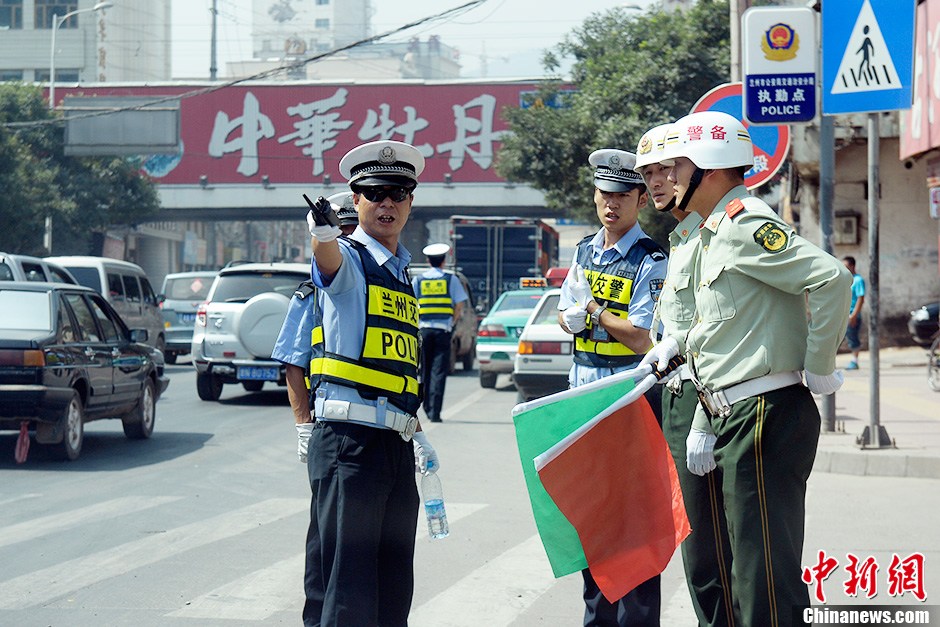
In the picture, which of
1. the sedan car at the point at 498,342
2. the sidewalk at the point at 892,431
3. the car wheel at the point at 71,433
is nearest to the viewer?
the sidewalk at the point at 892,431

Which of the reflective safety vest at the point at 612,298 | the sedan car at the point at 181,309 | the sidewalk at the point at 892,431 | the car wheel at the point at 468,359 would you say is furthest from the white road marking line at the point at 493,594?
the sedan car at the point at 181,309

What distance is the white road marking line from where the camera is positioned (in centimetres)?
595

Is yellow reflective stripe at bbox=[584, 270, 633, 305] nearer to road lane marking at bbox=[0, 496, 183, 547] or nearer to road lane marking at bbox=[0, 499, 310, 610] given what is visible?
road lane marking at bbox=[0, 499, 310, 610]

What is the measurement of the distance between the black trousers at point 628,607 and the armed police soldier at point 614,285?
43cm

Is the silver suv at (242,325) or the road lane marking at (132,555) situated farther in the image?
the silver suv at (242,325)

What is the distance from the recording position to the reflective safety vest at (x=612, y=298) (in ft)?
18.8

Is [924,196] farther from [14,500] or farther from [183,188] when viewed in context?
[183,188]

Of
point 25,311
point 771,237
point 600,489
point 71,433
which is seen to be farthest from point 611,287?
point 25,311

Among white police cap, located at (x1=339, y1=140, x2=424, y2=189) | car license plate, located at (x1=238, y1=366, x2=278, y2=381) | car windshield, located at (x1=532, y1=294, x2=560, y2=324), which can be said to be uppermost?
white police cap, located at (x1=339, y1=140, x2=424, y2=189)

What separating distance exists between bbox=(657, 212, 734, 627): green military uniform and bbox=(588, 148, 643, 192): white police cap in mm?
694

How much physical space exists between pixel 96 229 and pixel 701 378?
48.0 metres

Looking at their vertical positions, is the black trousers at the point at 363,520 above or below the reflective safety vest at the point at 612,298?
→ below

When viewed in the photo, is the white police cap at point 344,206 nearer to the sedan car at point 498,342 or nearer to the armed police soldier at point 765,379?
the armed police soldier at point 765,379

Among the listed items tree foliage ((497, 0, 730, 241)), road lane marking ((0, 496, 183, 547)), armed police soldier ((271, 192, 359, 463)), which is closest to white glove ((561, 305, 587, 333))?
armed police soldier ((271, 192, 359, 463))
